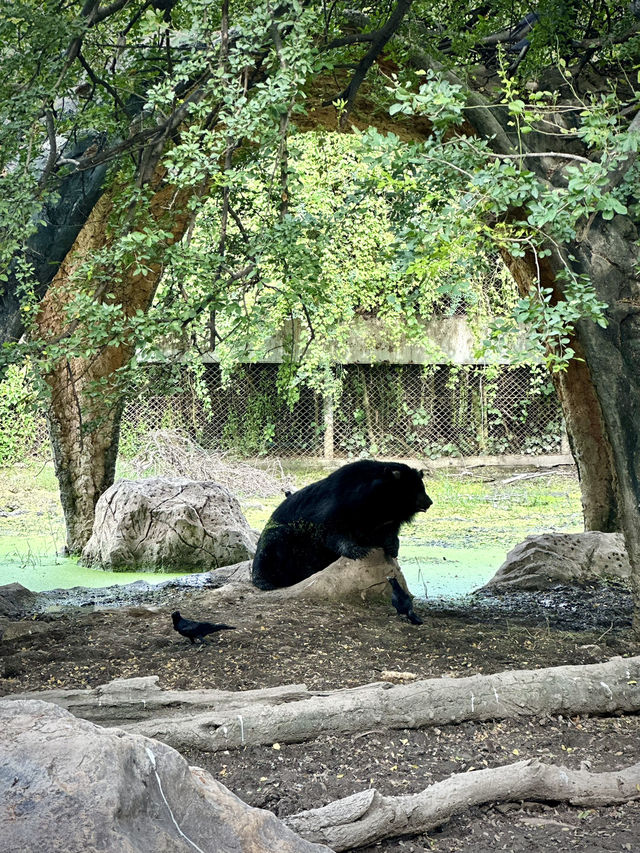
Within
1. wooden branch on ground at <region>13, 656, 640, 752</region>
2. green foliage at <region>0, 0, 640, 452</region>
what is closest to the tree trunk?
green foliage at <region>0, 0, 640, 452</region>

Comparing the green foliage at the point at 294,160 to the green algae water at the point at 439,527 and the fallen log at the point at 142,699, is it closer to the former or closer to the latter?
the fallen log at the point at 142,699

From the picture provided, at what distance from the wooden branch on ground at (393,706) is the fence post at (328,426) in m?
10.7

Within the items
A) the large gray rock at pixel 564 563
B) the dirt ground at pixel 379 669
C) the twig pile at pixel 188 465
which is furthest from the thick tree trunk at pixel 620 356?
the twig pile at pixel 188 465

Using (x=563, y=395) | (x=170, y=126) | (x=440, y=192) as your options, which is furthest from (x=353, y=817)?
(x=563, y=395)

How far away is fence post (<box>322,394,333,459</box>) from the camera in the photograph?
49.2 ft

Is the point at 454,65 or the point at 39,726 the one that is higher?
the point at 454,65

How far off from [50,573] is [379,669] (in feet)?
17.0

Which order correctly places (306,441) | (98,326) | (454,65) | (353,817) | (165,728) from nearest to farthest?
(353,817) < (165,728) < (98,326) < (454,65) < (306,441)

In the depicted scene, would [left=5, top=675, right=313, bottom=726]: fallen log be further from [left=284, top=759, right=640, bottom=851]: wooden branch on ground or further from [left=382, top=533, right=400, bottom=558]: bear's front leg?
[left=382, top=533, right=400, bottom=558]: bear's front leg

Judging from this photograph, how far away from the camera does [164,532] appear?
8914 millimetres

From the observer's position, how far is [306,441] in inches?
620

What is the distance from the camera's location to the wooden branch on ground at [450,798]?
9.54 feet

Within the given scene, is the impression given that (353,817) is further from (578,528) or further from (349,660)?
(578,528)

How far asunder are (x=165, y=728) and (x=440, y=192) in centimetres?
282
